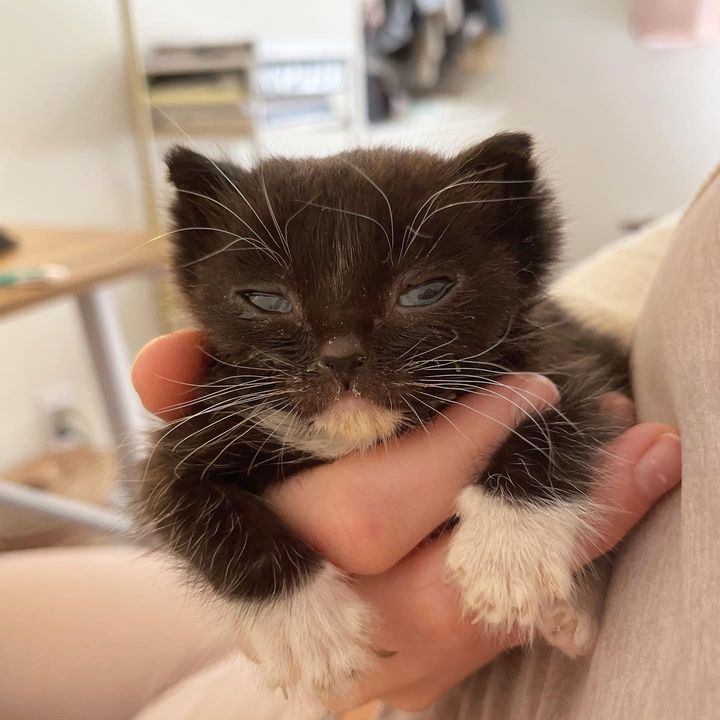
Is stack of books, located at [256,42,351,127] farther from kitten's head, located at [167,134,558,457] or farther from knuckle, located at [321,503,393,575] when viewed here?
knuckle, located at [321,503,393,575]

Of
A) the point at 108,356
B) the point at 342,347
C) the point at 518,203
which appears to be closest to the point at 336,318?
the point at 342,347

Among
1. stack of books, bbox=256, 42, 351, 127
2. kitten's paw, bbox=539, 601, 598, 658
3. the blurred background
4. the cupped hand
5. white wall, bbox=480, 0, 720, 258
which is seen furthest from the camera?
white wall, bbox=480, 0, 720, 258

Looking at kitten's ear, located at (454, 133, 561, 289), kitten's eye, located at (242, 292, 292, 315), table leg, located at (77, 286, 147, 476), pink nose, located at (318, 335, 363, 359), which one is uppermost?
kitten's ear, located at (454, 133, 561, 289)

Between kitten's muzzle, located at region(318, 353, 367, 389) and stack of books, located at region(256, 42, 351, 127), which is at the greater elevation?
stack of books, located at region(256, 42, 351, 127)

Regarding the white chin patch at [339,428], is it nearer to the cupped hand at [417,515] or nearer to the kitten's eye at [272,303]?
the cupped hand at [417,515]

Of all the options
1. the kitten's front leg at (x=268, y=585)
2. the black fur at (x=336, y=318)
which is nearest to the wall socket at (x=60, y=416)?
the black fur at (x=336, y=318)

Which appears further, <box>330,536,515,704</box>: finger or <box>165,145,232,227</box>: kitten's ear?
<box>165,145,232,227</box>: kitten's ear

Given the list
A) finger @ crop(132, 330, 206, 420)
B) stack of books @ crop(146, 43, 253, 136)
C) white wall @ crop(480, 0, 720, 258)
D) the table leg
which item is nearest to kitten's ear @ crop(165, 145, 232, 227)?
finger @ crop(132, 330, 206, 420)

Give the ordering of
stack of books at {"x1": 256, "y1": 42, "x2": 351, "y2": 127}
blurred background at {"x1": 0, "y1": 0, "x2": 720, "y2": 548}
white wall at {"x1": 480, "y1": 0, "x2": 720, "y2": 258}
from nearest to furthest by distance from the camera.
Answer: blurred background at {"x1": 0, "y1": 0, "x2": 720, "y2": 548}, stack of books at {"x1": 256, "y1": 42, "x2": 351, "y2": 127}, white wall at {"x1": 480, "y1": 0, "x2": 720, "y2": 258}
